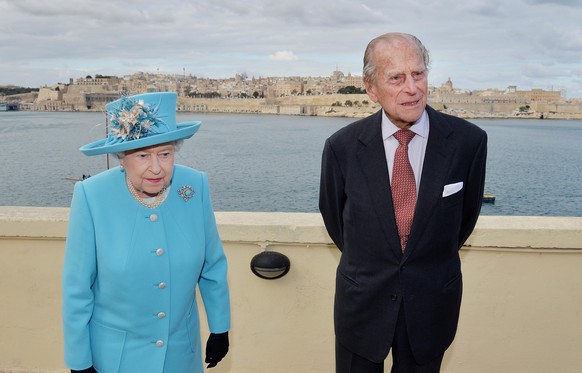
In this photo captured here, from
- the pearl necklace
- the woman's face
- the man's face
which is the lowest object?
the pearl necklace

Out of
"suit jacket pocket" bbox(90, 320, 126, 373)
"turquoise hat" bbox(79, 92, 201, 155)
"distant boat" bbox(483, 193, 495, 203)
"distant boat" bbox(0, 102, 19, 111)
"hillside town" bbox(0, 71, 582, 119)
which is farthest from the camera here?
"distant boat" bbox(0, 102, 19, 111)

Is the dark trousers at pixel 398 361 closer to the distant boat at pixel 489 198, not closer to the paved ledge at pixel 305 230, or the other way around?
the paved ledge at pixel 305 230

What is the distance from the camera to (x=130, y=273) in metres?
1.27

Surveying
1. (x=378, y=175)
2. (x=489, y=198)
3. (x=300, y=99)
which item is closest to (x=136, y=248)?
(x=378, y=175)

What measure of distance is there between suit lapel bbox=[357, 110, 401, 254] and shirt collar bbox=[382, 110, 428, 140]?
0.01 metres

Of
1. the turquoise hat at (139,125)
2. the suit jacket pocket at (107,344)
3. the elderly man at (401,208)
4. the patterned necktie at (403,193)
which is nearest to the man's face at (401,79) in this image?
the elderly man at (401,208)

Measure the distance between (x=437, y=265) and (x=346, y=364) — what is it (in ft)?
1.17

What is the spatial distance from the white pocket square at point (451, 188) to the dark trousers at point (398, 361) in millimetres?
301

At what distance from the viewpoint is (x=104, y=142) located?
1.29 m

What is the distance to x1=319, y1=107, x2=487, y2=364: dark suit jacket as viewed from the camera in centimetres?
136

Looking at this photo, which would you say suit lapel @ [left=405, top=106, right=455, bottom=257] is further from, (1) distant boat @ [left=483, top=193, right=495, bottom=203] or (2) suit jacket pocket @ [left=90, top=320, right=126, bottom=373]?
(1) distant boat @ [left=483, top=193, right=495, bottom=203]

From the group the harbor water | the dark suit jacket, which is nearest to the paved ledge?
the dark suit jacket

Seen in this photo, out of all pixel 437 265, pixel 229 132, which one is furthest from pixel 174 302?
pixel 229 132

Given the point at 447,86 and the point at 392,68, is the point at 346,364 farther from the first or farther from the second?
the point at 447,86
